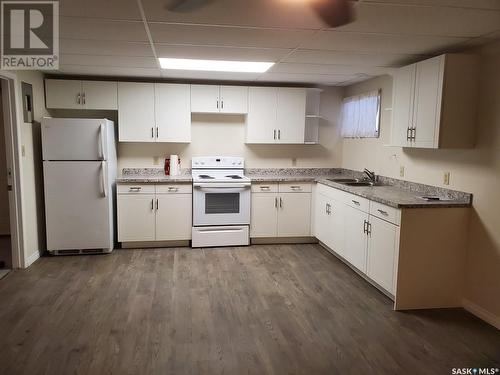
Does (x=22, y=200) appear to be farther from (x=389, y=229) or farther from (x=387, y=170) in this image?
(x=387, y=170)

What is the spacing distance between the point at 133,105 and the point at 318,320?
11.3 ft

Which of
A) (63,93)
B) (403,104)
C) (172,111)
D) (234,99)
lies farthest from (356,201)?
(63,93)

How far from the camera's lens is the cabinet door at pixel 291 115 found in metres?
5.23

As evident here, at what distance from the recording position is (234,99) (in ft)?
A: 16.8

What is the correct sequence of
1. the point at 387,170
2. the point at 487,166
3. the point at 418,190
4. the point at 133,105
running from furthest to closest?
the point at 133,105
the point at 387,170
the point at 418,190
the point at 487,166

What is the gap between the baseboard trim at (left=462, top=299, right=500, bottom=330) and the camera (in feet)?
9.77

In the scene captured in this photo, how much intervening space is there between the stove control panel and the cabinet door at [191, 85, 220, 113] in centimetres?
68

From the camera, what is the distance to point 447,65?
3092 millimetres

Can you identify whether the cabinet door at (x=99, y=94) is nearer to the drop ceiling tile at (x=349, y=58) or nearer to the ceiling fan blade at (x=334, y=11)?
the drop ceiling tile at (x=349, y=58)

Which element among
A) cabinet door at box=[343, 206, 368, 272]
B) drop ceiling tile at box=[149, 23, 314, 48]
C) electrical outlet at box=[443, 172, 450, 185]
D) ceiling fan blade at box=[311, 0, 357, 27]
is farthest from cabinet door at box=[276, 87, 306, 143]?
ceiling fan blade at box=[311, 0, 357, 27]

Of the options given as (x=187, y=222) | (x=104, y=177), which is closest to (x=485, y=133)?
(x=187, y=222)
